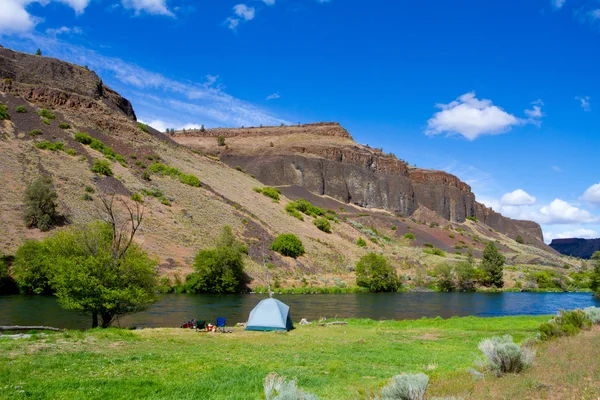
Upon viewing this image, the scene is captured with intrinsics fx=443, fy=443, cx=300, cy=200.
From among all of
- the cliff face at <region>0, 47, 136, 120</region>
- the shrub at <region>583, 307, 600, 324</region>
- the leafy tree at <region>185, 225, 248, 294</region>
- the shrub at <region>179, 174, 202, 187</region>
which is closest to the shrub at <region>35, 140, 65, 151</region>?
the cliff face at <region>0, 47, 136, 120</region>

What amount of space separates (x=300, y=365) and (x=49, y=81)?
296 ft

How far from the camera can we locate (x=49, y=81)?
278 ft

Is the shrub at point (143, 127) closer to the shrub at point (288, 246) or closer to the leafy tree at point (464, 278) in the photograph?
the shrub at point (288, 246)

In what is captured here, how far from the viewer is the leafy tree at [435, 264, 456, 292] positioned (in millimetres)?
66438

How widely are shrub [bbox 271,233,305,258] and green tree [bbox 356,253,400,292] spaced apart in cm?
941

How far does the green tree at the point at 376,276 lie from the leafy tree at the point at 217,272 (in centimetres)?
1742

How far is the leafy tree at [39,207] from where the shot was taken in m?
50.3

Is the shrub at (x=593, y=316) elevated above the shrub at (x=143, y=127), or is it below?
below

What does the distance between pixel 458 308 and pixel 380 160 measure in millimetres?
112872

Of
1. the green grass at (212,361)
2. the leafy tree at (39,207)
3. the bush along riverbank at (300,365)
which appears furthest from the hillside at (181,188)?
the bush along riverbank at (300,365)

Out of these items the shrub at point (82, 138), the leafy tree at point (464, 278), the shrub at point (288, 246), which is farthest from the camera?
the shrub at point (82, 138)

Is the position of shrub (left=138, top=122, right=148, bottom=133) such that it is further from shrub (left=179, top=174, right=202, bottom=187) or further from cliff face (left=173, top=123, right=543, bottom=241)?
cliff face (left=173, top=123, right=543, bottom=241)

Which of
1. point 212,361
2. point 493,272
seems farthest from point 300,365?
point 493,272

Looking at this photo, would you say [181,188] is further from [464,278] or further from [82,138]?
[464,278]
